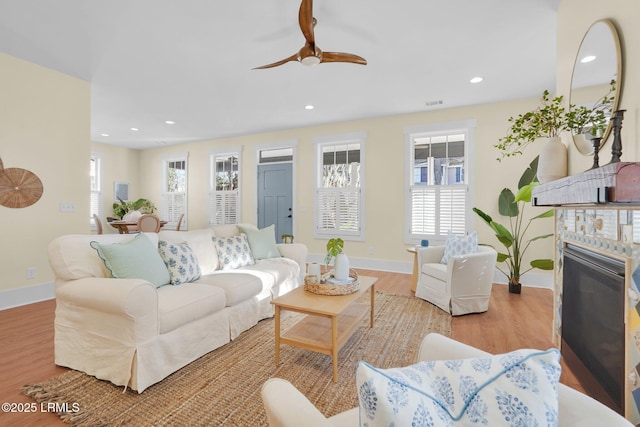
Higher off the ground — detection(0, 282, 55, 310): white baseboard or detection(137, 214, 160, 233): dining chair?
detection(137, 214, 160, 233): dining chair

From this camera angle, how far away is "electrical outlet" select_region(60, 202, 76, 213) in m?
3.67

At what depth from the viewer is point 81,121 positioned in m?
3.83

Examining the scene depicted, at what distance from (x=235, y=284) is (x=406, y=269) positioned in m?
3.32

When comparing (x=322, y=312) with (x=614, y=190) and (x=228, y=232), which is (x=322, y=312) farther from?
(x=228, y=232)

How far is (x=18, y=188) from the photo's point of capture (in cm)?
330

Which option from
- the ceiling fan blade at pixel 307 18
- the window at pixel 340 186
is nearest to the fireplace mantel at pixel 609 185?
the ceiling fan blade at pixel 307 18

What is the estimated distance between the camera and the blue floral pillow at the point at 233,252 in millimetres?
3061

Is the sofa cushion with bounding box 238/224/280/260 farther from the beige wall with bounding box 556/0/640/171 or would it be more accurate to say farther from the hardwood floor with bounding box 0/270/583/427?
the beige wall with bounding box 556/0/640/171

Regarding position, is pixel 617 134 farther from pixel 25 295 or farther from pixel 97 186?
pixel 97 186

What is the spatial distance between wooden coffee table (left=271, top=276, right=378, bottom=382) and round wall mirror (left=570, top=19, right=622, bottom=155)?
180cm

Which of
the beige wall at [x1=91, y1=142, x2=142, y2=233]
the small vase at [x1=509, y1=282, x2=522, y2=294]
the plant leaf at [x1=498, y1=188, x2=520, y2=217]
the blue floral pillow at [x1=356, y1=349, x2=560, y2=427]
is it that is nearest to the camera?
the blue floral pillow at [x1=356, y1=349, x2=560, y2=427]

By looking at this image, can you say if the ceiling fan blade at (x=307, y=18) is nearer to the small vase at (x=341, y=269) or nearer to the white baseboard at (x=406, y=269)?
the small vase at (x=341, y=269)

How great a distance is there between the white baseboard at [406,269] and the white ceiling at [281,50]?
2538 millimetres

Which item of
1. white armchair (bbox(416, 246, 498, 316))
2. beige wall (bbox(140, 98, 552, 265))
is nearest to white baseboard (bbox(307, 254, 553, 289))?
beige wall (bbox(140, 98, 552, 265))
